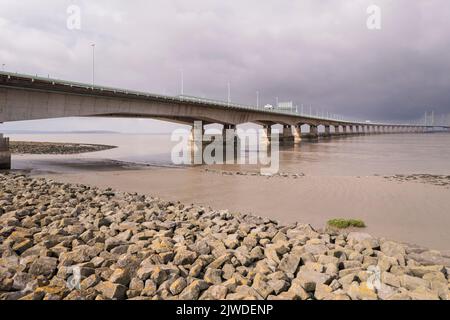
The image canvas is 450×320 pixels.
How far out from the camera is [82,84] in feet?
99.8

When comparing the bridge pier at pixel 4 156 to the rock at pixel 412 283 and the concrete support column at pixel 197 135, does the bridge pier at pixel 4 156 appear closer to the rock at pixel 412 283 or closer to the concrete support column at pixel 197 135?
the rock at pixel 412 283

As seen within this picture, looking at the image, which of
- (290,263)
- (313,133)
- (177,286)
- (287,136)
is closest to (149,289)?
(177,286)

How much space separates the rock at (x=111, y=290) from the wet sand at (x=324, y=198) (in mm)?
7199

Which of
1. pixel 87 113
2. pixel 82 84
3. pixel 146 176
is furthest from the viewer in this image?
pixel 87 113

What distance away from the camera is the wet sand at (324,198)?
10.8 m

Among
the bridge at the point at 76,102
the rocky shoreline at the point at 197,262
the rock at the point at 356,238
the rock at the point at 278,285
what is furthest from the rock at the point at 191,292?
the bridge at the point at 76,102

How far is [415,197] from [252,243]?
11968 mm

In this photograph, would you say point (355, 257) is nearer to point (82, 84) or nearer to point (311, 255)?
point (311, 255)

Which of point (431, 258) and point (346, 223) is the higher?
point (346, 223)

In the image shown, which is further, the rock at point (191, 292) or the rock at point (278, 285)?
the rock at point (278, 285)

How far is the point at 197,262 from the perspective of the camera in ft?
20.7

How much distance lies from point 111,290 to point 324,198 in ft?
40.3

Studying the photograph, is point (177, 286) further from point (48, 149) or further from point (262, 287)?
point (48, 149)
